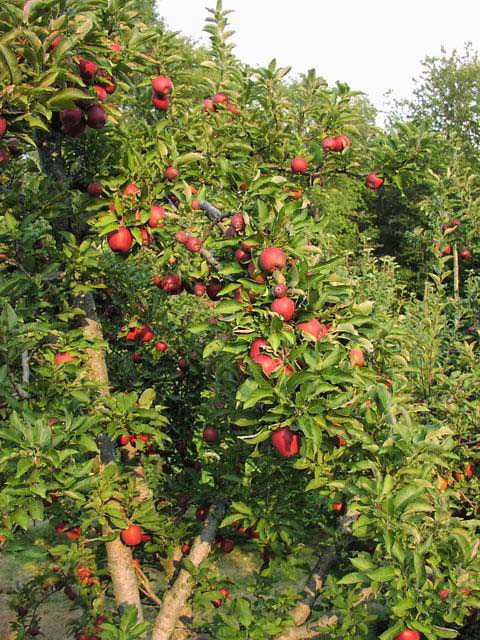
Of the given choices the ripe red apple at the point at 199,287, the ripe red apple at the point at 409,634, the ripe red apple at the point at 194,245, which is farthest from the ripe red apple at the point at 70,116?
the ripe red apple at the point at 409,634

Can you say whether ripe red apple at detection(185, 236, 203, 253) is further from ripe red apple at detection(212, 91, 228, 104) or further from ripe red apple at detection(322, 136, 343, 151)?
ripe red apple at detection(212, 91, 228, 104)

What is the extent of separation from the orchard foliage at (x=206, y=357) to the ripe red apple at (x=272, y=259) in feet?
0.03

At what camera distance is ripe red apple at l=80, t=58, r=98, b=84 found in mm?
2471

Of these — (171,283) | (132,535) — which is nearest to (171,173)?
(171,283)

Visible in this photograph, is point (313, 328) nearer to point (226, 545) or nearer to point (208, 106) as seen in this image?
point (208, 106)

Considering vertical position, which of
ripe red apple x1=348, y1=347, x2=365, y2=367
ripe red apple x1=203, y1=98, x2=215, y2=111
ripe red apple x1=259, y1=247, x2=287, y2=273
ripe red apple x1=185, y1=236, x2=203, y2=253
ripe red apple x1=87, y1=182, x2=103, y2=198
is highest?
ripe red apple x1=203, y1=98, x2=215, y2=111

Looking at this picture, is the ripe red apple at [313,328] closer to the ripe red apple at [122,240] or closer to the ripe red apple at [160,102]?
the ripe red apple at [122,240]

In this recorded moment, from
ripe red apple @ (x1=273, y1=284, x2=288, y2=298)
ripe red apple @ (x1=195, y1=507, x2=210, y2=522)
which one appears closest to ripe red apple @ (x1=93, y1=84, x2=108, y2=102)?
ripe red apple @ (x1=273, y1=284, x2=288, y2=298)

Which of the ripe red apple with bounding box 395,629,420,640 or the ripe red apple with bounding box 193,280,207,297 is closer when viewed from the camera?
the ripe red apple with bounding box 395,629,420,640

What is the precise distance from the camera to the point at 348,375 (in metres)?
1.96

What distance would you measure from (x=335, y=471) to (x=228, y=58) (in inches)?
106

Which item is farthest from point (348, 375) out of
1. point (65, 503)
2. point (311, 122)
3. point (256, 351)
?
point (311, 122)

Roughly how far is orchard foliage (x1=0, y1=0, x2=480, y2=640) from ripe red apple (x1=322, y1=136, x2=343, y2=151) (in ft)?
0.04

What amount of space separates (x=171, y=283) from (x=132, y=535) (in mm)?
1461
